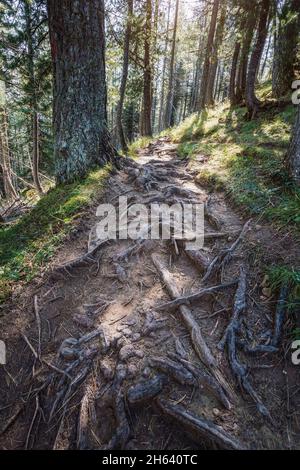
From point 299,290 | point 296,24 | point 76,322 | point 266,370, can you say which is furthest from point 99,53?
point 296,24

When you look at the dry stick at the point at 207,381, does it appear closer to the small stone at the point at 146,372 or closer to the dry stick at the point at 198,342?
the dry stick at the point at 198,342

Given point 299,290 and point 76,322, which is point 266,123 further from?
point 76,322

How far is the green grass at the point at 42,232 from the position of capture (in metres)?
3.88

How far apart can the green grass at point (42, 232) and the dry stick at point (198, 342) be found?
190 centimetres

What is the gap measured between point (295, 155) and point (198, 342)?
3.72 metres

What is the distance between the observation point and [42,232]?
4531mm

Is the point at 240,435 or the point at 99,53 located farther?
the point at 99,53

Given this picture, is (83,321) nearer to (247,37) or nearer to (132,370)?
(132,370)

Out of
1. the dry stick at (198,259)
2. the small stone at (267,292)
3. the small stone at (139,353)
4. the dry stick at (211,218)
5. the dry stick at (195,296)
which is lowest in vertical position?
the small stone at (139,353)

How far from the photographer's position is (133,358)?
104 inches

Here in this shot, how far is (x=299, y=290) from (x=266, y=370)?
942 mm

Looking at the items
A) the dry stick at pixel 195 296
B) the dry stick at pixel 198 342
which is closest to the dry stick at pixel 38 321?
the dry stick at pixel 195 296

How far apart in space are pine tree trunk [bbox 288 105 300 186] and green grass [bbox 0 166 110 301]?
3.57m

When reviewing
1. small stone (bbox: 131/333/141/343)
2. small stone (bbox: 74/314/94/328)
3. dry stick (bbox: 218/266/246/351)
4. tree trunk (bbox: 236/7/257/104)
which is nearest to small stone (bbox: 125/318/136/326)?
small stone (bbox: 131/333/141/343)
